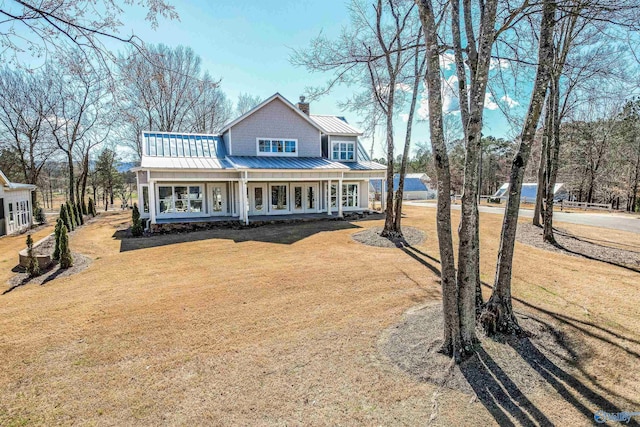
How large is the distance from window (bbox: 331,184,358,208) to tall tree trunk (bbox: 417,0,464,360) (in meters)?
16.7

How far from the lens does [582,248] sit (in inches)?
436

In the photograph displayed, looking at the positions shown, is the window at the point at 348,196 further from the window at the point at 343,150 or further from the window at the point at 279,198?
the window at the point at 279,198

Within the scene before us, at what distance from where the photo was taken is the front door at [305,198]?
19766mm

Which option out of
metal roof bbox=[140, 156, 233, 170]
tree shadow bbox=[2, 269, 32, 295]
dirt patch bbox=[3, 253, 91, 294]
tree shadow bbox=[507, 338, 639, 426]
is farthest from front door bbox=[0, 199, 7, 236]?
tree shadow bbox=[507, 338, 639, 426]

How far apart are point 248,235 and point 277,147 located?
7.42 m

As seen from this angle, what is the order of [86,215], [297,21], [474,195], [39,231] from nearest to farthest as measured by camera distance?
[474,195] < [297,21] < [39,231] < [86,215]

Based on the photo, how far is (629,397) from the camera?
11.5 ft

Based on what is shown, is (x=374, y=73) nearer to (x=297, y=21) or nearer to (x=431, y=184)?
(x=297, y=21)

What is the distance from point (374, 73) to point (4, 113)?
87.1 ft

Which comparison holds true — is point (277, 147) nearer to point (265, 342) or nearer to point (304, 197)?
point (304, 197)

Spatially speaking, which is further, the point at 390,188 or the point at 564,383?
the point at 390,188

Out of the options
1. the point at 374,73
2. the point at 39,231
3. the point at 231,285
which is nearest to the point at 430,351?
the point at 231,285

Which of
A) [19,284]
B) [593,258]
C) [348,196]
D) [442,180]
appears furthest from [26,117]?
[593,258]

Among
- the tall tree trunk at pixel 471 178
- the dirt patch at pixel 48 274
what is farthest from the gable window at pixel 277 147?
the tall tree trunk at pixel 471 178
